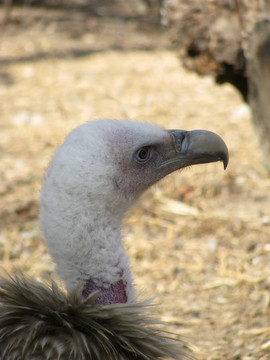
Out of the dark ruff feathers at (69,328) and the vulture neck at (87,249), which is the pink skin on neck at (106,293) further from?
the dark ruff feathers at (69,328)

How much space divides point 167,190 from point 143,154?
2.21 meters

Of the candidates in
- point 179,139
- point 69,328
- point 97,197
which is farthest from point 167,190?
point 69,328

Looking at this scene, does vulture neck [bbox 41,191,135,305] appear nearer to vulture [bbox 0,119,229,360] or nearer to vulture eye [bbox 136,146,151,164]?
vulture [bbox 0,119,229,360]

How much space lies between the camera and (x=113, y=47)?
8.59 m

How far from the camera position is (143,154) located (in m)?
2.38

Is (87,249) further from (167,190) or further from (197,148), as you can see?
(167,190)

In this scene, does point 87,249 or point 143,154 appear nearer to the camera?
point 87,249

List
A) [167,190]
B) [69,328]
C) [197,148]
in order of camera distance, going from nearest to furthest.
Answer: [69,328]
[197,148]
[167,190]

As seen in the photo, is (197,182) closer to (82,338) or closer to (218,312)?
(218,312)

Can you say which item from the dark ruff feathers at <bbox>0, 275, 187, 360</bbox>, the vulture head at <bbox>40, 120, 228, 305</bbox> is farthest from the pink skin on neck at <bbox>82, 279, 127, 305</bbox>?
the dark ruff feathers at <bbox>0, 275, 187, 360</bbox>

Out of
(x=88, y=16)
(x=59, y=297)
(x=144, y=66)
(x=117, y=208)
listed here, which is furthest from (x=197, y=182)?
(x=88, y=16)

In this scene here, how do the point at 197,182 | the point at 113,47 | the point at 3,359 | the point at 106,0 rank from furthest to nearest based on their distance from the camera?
the point at 106,0 < the point at 113,47 < the point at 197,182 < the point at 3,359

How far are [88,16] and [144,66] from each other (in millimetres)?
3116

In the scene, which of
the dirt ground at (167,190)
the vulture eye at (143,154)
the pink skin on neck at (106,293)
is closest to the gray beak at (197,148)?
the vulture eye at (143,154)
